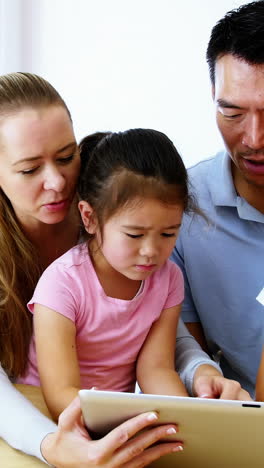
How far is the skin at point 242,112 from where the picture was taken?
151 cm

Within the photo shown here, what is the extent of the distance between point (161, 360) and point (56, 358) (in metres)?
0.23

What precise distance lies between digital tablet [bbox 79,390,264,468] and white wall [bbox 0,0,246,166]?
6.09ft

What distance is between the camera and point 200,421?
1.01 meters

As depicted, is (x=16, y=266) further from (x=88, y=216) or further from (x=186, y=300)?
(x=186, y=300)

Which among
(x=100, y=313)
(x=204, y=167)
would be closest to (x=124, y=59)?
(x=204, y=167)

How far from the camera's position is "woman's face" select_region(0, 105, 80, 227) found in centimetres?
136

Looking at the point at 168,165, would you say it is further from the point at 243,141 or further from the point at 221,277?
the point at 221,277

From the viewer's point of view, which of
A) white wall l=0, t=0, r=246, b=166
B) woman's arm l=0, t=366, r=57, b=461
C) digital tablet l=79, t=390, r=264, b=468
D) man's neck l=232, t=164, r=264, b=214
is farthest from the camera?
white wall l=0, t=0, r=246, b=166

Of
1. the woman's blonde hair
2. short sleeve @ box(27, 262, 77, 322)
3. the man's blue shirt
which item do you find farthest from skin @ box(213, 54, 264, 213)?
short sleeve @ box(27, 262, 77, 322)

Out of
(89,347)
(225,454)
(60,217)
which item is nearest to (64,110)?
(60,217)

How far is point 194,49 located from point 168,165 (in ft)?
5.15

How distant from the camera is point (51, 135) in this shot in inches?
53.7

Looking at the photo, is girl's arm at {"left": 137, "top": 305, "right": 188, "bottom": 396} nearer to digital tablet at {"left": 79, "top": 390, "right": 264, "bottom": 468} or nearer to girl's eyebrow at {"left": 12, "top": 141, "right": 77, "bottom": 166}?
digital tablet at {"left": 79, "top": 390, "right": 264, "bottom": 468}

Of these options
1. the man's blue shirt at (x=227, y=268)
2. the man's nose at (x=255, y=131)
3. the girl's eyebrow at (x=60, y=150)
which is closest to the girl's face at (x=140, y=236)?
the girl's eyebrow at (x=60, y=150)
